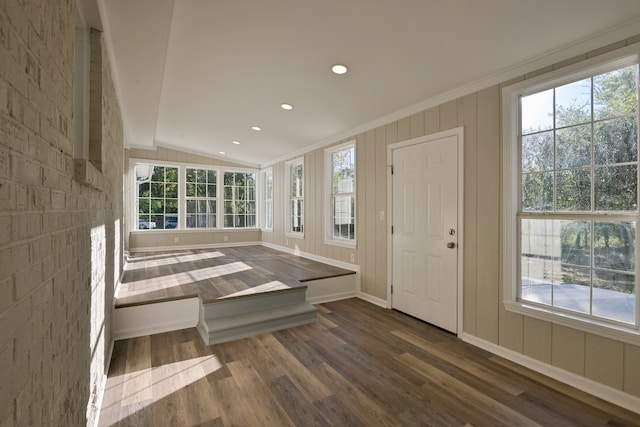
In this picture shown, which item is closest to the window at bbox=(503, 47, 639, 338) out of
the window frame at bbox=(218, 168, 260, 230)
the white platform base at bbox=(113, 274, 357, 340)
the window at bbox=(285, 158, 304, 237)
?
the white platform base at bbox=(113, 274, 357, 340)

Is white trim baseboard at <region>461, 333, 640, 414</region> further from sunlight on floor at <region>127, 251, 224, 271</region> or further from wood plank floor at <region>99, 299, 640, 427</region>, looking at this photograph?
sunlight on floor at <region>127, 251, 224, 271</region>

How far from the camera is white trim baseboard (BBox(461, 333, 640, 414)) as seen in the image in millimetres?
1973

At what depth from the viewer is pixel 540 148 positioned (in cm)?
247

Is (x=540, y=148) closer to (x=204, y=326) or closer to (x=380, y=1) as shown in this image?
(x=380, y=1)

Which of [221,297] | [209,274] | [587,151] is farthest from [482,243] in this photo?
[209,274]

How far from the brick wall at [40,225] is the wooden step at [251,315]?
1437 millimetres

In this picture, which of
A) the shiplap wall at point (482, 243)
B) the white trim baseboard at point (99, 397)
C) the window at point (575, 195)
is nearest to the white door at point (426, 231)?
the shiplap wall at point (482, 243)

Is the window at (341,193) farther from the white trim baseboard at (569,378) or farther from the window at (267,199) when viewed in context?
the window at (267,199)

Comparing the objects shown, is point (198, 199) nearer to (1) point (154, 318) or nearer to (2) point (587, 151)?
(1) point (154, 318)

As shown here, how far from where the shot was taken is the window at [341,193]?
4.59m

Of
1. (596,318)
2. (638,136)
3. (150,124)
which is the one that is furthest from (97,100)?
(596,318)

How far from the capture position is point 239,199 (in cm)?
776

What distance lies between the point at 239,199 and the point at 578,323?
691cm

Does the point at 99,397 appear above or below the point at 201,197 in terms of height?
below
